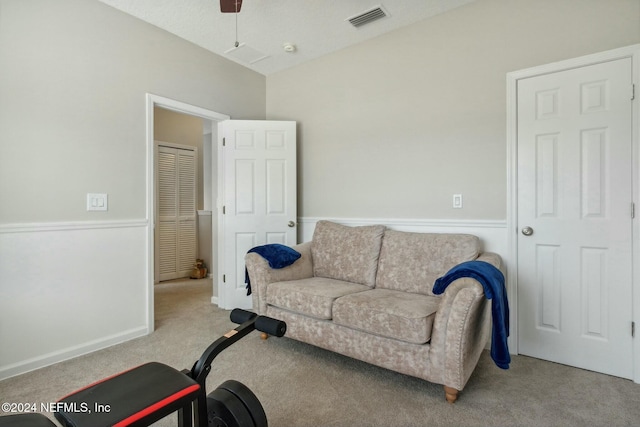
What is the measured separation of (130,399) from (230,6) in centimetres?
260

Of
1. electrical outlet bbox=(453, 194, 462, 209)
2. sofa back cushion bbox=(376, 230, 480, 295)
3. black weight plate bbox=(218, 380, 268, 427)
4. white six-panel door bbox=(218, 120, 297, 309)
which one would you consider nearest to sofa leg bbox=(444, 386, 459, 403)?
sofa back cushion bbox=(376, 230, 480, 295)

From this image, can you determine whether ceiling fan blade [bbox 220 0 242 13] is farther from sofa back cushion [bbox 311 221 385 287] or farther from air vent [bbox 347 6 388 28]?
sofa back cushion [bbox 311 221 385 287]

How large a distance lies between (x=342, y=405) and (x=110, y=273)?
6.91 feet

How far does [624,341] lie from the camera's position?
2131 mm

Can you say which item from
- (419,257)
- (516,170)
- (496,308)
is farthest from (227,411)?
(516,170)

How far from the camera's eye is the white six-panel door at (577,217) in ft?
7.01

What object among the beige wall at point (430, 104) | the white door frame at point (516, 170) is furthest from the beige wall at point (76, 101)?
the white door frame at point (516, 170)

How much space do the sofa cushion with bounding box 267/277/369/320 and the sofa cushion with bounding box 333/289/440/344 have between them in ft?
0.30

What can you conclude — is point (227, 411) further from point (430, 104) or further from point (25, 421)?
point (430, 104)

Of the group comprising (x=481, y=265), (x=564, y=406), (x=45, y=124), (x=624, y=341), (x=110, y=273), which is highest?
(x=45, y=124)

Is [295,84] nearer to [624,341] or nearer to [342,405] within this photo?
[342,405]

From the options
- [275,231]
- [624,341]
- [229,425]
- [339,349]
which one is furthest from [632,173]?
[275,231]

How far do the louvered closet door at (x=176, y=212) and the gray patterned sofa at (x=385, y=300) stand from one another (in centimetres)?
284

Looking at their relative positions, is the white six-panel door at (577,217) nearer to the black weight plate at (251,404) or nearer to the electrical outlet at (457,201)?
the electrical outlet at (457,201)
